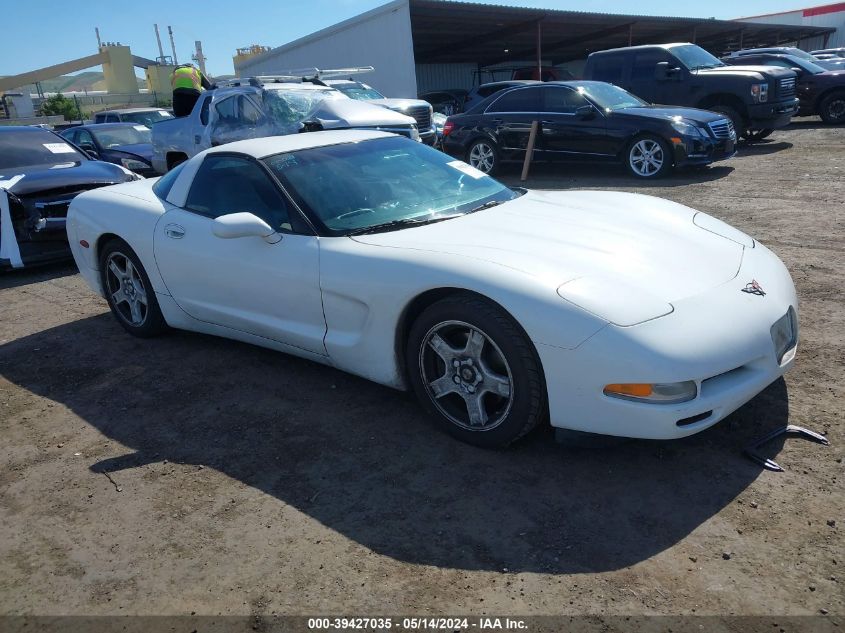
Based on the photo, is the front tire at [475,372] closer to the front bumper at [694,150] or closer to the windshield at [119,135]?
the front bumper at [694,150]

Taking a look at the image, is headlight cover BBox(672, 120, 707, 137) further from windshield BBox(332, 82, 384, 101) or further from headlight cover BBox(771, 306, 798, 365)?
headlight cover BBox(771, 306, 798, 365)

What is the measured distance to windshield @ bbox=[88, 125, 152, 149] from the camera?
1353 centimetres

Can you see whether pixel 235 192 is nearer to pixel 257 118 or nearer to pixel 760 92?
pixel 257 118

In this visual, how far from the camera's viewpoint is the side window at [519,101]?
11344 millimetres

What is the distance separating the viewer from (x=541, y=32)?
2712 centimetres

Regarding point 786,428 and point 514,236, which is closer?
point 786,428

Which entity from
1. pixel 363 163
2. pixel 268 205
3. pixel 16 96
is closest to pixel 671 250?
pixel 363 163

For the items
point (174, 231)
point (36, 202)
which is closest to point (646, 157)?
point (174, 231)

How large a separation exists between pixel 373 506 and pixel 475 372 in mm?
720

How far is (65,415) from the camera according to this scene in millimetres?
3877

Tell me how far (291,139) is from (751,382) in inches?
118

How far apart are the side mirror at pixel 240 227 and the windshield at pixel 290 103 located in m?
7.53

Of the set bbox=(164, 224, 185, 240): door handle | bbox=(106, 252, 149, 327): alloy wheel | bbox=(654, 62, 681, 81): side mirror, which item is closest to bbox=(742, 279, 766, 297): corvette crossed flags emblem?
bbox=(164, 224, 185, 240): door handle

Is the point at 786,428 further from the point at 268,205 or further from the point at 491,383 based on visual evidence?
the point at 268,205
